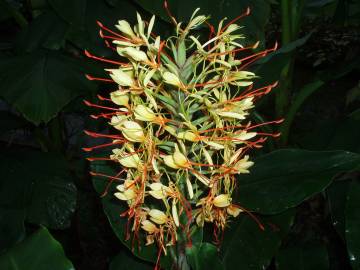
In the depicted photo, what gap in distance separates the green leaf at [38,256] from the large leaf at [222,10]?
2.19 feet

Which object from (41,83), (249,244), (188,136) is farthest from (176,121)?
(41,83)

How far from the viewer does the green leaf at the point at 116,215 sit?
0.95 m

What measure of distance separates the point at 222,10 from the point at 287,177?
475mm

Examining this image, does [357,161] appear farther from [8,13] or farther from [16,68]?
[8,13]

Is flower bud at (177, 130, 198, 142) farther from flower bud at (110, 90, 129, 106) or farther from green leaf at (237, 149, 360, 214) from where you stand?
green leaf at (237, 149, 360, 214)

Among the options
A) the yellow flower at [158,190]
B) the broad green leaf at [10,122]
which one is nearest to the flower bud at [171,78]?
the yellow flower at [158,190]

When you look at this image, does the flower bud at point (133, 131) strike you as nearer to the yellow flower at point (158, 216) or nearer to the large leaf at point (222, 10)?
the yellow flower at point (158, 216)

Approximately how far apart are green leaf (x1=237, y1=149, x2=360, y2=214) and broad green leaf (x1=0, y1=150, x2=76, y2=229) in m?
0.66

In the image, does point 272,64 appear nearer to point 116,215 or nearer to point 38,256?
point 116,215

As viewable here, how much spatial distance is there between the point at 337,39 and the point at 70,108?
2.95 metres

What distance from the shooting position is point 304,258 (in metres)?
1.26

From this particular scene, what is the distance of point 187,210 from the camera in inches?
28.7

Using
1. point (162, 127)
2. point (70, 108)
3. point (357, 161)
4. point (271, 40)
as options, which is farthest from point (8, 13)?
point (271, 40)

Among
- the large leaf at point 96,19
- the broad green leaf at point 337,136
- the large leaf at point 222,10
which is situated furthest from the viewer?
the large leaf at point 96,19
